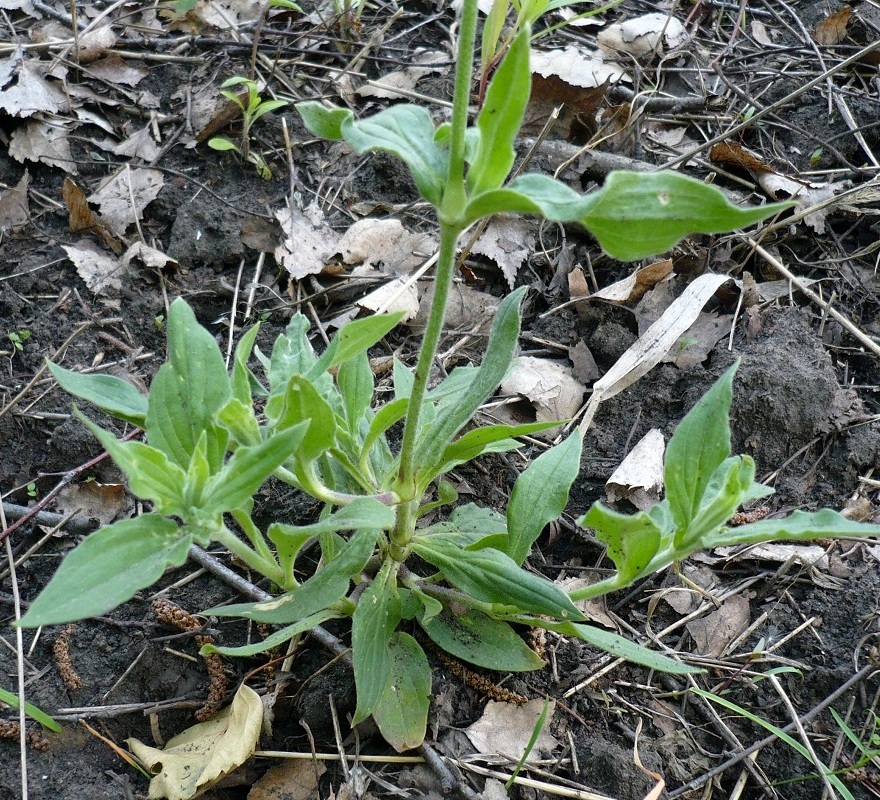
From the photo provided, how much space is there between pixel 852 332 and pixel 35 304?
3.58 meters

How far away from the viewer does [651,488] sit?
2.90 meters

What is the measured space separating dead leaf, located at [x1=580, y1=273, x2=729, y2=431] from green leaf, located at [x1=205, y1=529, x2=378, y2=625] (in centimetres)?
125

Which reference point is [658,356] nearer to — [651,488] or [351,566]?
[651,488]

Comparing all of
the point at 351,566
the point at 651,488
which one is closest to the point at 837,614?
the point at 651,488

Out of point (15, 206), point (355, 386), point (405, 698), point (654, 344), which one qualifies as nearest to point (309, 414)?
point (355, 386)

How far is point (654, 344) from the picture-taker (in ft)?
10.4

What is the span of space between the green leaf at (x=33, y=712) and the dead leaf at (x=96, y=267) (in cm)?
176

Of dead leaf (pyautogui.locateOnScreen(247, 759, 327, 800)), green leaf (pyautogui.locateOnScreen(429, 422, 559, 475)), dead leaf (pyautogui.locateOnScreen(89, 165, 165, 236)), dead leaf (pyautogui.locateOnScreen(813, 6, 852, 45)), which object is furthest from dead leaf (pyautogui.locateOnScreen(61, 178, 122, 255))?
dead leaf (pyautogui.locateOnScreen(813, 6, 852, 45))

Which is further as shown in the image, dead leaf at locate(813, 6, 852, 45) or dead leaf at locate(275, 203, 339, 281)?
dead leaf at locate(813, 6, 852, 45)

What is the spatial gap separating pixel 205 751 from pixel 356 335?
4.31 feet

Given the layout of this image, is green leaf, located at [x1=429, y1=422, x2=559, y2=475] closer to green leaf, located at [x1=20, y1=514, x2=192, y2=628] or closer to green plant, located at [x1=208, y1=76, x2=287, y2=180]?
green leaf, located at [x1=20, y1=514, x2=192, y2=628]

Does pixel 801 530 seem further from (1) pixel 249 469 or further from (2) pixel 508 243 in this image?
(2) pixel 508 243

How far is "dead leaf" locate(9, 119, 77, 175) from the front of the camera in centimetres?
359

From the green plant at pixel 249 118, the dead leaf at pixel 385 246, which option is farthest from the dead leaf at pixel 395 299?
the green plant at pixel 249 118
